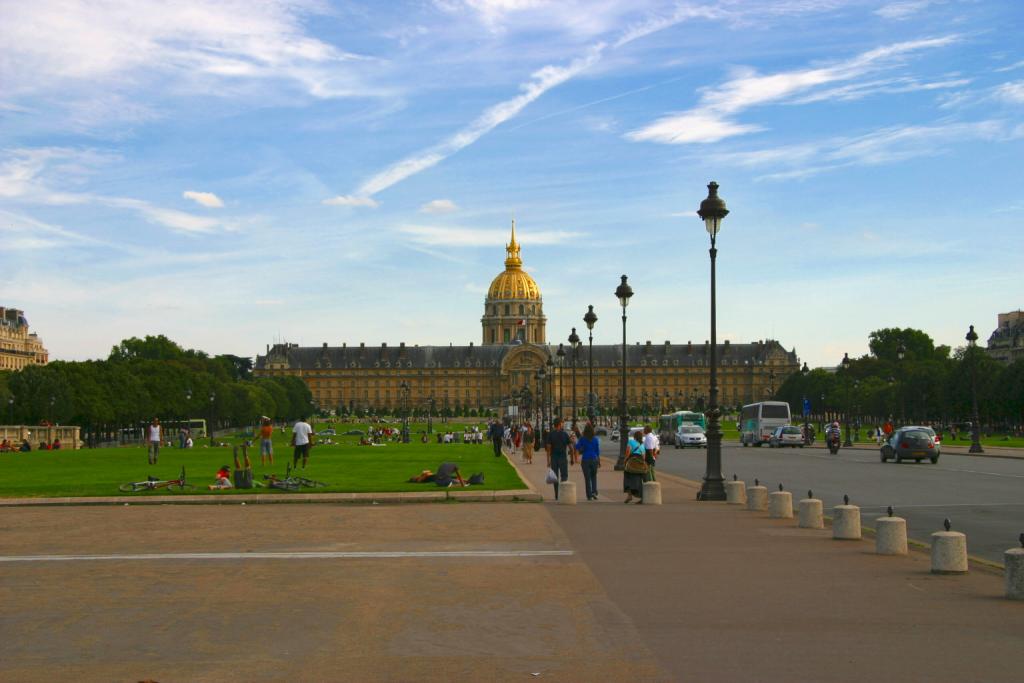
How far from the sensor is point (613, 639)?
10.1 meters

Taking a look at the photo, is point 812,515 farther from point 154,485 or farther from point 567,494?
point 154,485

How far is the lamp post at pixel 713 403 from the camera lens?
2498cm

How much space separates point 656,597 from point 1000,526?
9.42 meters

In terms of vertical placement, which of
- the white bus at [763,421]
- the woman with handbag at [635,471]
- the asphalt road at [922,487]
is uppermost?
the white bus at [763,421]

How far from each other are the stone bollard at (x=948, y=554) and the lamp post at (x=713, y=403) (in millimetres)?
10768

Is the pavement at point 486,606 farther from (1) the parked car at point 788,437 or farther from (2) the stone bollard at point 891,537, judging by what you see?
(1) the parked car at point 788,437

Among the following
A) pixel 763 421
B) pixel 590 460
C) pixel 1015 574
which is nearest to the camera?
pixel 1015 574

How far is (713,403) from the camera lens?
25359mm

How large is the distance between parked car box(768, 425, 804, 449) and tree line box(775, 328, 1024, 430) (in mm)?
6998

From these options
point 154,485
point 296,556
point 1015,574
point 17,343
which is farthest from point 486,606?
point 17,343

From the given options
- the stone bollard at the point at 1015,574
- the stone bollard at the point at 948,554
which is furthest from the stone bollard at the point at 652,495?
the stone bollard at the point at 1015,574

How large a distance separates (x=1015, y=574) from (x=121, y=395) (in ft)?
310

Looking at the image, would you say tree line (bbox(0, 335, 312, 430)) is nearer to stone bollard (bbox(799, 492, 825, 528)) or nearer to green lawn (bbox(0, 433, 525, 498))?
green lawn (bbox(0, 433, 525, 498))

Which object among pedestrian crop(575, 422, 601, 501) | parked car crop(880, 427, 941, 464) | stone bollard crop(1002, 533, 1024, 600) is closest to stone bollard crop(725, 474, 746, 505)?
pedestrian crop(575, 422, 601, 501)
